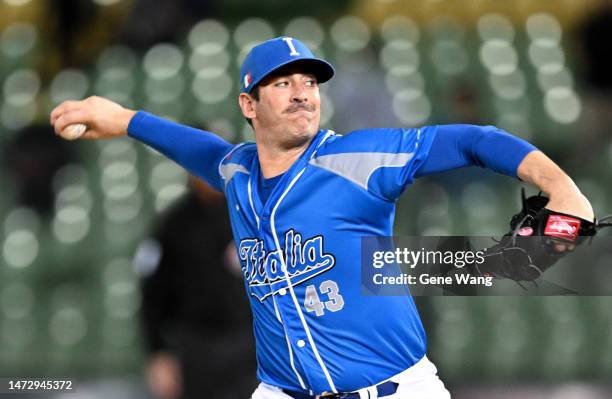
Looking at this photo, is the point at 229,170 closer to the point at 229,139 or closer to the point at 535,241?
the point at 535,241

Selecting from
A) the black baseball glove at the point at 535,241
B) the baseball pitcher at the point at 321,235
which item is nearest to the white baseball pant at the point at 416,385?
the baseball pitcher at the point at 321,235

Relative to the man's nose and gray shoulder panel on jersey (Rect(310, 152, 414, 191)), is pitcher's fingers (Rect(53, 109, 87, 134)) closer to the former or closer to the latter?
the man's nose

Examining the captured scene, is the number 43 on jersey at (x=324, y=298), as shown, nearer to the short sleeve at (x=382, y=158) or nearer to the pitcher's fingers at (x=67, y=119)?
the short sleeve at (x=382, y=158)

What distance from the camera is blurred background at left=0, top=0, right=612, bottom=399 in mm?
4699

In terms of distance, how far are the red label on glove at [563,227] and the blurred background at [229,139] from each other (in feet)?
7.76

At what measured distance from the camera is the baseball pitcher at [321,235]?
241 cm

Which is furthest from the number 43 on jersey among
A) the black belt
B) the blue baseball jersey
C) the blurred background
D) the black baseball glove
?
the blurred background

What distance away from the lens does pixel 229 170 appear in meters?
2.84

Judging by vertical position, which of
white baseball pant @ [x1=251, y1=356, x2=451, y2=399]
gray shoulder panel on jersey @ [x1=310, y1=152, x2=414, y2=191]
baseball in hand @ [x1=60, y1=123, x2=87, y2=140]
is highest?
baseball in hand @ [x1=60, y1=123, x2=87, y2=140]

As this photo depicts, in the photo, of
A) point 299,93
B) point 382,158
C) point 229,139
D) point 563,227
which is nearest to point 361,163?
point 382,158

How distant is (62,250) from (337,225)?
316 centimetres

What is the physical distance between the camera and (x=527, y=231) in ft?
6.88

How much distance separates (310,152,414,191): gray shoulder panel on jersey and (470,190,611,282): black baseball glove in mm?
327

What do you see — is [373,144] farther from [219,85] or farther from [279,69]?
[219,85]
